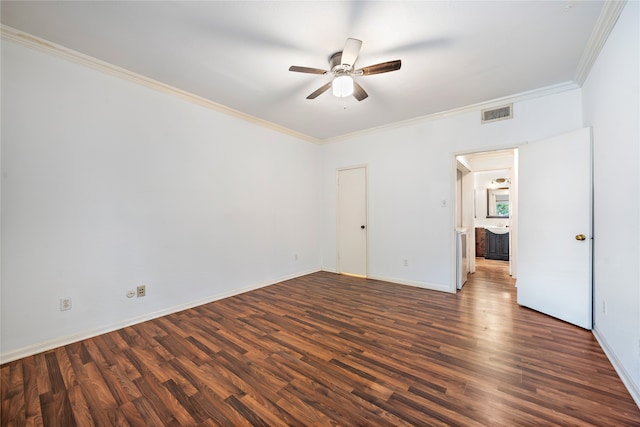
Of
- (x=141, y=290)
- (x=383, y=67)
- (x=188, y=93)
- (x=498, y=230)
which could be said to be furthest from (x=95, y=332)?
(x=498, y=230)

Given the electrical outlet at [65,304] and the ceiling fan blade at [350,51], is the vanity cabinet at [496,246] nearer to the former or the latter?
the ceiling fan blade at [350,51]

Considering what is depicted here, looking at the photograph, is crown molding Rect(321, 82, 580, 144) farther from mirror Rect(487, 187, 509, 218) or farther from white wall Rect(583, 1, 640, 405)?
mirror Rect(487, 187, 509, 218)

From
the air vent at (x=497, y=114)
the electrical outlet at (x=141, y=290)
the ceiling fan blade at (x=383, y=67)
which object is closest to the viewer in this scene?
the ceiling fan blade at (x=383, y=67)

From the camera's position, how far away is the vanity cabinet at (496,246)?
6434mm

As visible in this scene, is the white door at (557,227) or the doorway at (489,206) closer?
the white door at (557,227)

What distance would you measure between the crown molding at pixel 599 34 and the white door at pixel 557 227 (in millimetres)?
661

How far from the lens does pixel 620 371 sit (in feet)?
6.20

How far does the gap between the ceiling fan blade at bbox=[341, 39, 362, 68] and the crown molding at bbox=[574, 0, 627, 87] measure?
71.5 inches

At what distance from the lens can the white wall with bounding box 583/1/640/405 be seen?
173 cm

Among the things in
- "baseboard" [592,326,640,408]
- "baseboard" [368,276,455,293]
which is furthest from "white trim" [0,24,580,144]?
"baseboard" [592,326,640,408]

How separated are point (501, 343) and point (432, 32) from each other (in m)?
2.86

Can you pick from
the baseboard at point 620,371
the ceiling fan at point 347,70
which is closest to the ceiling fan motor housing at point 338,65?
the ceiling fan at point 347,70

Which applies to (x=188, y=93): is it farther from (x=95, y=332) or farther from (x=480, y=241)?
(x=480, y=241)

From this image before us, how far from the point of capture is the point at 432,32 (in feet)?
7.23
